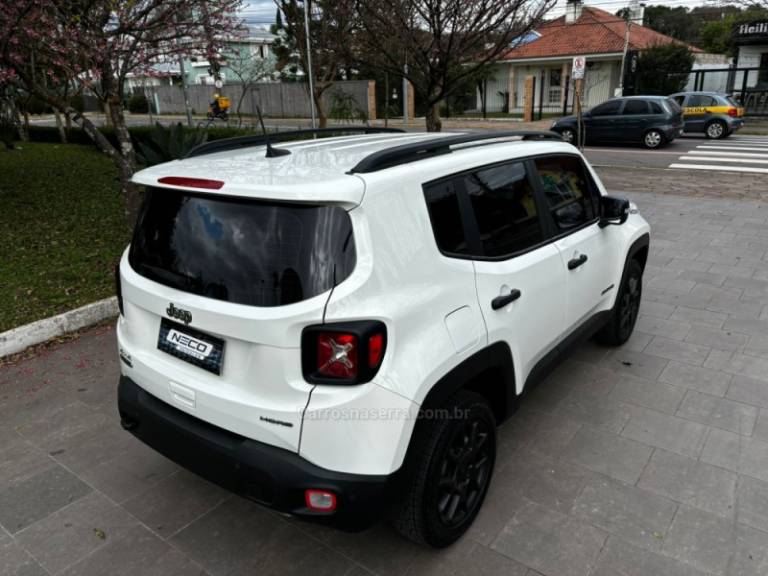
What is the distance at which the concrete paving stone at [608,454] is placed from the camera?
10.1ft

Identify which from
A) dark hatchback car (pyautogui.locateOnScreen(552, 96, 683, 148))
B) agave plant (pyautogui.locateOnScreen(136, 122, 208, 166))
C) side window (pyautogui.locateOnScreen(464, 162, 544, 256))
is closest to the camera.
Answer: side window (pyautogui.locateOnScreen(464, 162, 544, 256))

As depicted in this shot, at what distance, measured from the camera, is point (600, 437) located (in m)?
3.38

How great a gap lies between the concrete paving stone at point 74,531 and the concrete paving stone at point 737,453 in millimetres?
3097

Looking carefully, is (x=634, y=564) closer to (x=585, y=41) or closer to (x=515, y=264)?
(x=515, y=264)

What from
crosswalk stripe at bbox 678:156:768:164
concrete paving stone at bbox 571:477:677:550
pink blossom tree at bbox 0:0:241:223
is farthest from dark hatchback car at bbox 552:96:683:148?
concrete paving stone at bbox 571:477:677:550

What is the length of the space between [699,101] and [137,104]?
41.2m

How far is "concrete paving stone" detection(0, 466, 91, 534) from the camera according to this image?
2799 millimetres

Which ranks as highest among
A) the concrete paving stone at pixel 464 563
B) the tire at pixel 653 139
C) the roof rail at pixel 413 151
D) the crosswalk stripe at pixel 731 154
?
the roof rail at pixel 413 151

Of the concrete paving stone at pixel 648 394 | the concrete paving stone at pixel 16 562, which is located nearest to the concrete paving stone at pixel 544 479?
the concrete paving stone at pixel 648 394

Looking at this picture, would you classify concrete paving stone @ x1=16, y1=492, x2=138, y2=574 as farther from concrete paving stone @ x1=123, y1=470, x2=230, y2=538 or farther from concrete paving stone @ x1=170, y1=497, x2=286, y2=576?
concrete paving stone @ x1=170, y1=497, x2=286, y2=576

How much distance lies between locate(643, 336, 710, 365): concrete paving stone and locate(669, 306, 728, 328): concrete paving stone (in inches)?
21.9

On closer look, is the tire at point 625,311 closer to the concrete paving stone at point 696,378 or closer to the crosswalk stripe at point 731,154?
the concrete paving stone at point 696,378

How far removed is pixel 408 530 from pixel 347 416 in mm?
728

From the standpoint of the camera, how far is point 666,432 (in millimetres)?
3418
